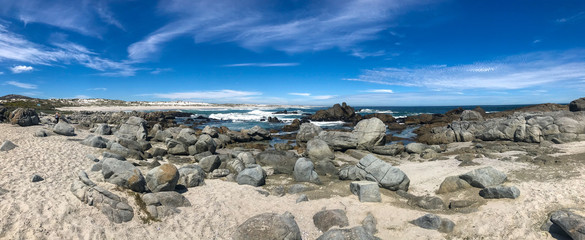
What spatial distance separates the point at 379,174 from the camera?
35.4ft

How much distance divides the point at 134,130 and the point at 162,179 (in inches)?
614

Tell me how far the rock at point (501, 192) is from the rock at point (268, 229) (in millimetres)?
6126

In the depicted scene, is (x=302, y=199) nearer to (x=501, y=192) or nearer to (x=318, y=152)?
(x=501, y=192)

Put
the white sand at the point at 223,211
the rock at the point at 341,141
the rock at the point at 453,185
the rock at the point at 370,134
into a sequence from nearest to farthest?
the white sand at the point at 223,211, the rock at the point at 453,185, the rock at the point at 341,141, the rock at the point at 370,134

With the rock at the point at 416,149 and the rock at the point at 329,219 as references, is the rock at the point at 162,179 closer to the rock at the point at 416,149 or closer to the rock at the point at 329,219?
the rock at the point at 329,219

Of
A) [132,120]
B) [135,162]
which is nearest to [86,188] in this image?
[135,162]

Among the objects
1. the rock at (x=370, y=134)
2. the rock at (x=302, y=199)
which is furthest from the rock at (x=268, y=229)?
the rock at (x=370, y=134)

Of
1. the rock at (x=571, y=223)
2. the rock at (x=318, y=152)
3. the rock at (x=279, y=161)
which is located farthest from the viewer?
the rock at (x=318, y=152)

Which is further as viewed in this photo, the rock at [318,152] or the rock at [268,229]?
the rock at [318,152]

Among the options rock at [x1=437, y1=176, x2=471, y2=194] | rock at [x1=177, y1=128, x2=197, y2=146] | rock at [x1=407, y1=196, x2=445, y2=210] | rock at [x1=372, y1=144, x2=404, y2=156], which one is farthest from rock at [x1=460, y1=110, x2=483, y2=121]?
rock at [x1=177, y1=128, x2=197, y2=146]

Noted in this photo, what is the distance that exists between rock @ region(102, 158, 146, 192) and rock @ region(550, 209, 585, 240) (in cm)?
Result: 1106

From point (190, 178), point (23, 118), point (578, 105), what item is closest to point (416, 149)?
point (190, 178)

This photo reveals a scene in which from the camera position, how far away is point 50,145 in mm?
14500

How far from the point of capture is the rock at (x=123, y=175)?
8539 mm
